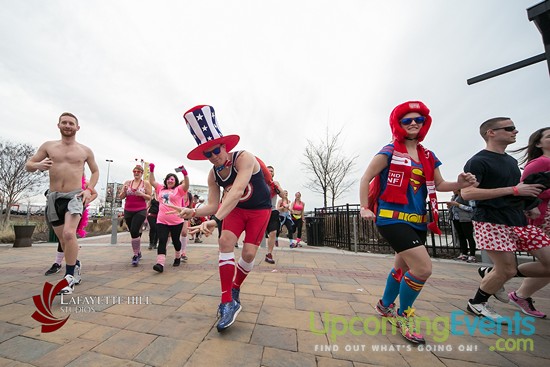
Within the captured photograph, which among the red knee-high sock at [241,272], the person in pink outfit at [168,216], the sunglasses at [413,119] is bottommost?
the red knee-high sock at [241,272]

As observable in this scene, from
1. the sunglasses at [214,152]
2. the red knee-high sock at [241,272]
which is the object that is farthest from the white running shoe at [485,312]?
the sunglasses at [214,152]

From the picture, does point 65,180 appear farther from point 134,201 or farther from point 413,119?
point 413,119

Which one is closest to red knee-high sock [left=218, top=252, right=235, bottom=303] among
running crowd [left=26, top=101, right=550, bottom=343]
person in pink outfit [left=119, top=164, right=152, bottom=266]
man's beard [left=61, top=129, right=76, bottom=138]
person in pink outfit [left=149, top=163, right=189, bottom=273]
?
running crowd [left=26, top=101, right=550, bottom=343]

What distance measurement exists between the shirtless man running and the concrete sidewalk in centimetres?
78

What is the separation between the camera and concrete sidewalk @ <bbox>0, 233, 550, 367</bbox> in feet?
5.23

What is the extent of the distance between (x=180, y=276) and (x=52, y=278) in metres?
1.76

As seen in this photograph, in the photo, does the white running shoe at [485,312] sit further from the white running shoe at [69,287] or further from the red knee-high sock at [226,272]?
the white running shoe at [69,287]

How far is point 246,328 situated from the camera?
2.03m

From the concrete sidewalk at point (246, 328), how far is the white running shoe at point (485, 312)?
0.13 meters

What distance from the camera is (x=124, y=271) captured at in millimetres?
3971

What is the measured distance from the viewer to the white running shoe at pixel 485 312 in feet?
7.83

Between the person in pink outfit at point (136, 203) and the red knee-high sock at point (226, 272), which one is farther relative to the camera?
the person in pink outfit at point (136, 203)

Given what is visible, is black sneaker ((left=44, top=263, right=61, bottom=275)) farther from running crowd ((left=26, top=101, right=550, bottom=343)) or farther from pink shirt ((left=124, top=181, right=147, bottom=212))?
pink shirt ((left=124, top=181, right=147, bottom=212))

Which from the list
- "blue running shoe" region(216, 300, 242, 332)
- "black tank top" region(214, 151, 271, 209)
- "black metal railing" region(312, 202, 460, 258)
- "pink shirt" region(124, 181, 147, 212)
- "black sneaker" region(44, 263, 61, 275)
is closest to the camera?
"blue running shoe" region(216, 300, 242, 332)
